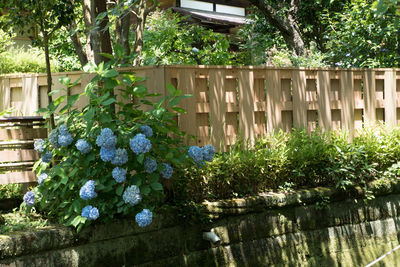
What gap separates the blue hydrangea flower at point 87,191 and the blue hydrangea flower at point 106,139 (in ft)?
0.96

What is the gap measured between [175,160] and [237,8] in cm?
1689

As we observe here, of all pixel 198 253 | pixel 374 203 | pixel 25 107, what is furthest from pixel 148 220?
pixel 374 203

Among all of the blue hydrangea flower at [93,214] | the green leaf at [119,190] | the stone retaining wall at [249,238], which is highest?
the green leaf at [119,190]

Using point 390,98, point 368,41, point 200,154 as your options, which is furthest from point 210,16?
point 200,154

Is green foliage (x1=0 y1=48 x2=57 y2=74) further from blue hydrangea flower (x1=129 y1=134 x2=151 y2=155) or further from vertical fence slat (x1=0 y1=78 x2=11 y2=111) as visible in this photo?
blue hydrangea flower (x1=129 y1=134 x2=151 y2=155)

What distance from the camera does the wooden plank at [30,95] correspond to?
17.5ft

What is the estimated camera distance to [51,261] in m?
3.72

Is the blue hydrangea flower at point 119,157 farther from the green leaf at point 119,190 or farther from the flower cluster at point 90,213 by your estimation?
the flower cluster at point 90,213

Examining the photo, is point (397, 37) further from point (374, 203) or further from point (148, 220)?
point (148, 220)

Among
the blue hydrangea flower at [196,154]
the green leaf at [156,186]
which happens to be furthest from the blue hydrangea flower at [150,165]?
the blue hydrangea flower at [196,154]

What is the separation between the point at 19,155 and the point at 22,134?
0.19 meters

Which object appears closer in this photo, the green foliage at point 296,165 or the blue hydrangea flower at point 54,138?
the blue hydrangea flower at point 54,138

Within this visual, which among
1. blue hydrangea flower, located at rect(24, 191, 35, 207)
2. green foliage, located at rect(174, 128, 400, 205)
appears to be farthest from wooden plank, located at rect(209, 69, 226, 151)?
blue hydrangea flower, located at rect(24, 191, 35, 207)

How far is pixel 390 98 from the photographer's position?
654 cm
